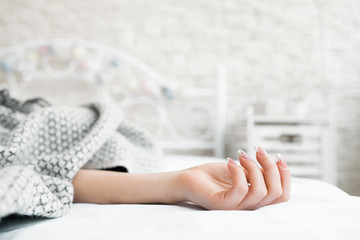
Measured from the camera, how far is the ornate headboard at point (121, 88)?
1896 mm

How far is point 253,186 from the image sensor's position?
45 centimetres

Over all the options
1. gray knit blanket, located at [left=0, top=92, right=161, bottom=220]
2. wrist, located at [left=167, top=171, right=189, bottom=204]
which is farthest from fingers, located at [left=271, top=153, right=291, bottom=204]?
gray knit blanket, located at [left=0, top=92, right=161, bottom=220]

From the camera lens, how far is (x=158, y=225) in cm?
38

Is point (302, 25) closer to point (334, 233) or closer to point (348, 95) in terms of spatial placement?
point (348, 95)

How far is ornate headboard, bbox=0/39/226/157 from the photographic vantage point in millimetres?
1896

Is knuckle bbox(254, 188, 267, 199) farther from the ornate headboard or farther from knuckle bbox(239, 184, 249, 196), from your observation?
the ornate headboard

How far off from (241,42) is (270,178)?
1781mm

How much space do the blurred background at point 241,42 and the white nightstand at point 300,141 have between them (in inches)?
8.8

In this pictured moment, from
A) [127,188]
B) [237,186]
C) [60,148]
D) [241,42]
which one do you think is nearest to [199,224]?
[237,186]

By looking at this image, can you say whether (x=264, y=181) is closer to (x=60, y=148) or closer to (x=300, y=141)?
(x=60, y=148)

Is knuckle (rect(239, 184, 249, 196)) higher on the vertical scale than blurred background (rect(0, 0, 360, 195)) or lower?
lower

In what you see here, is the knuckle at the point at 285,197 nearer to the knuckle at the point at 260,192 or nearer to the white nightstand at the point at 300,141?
the knuckle at the point at 260,192

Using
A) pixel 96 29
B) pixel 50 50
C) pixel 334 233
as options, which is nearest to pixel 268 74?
pixel 96 29

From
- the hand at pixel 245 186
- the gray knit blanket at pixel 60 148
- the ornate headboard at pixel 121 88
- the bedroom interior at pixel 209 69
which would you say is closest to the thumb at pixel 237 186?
the hand at pixel 245 186
